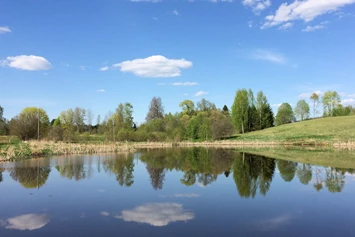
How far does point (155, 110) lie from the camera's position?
8662cm

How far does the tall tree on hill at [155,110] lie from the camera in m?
86.3

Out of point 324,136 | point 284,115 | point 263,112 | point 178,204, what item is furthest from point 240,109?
point 178,204

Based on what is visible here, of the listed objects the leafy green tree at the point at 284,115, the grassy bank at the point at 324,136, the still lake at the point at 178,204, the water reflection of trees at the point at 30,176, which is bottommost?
the still lake at the point at 178,204

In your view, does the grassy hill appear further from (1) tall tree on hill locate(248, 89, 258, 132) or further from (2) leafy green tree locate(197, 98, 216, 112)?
(2) leafy green tree locate(197, 98, 216, 112)

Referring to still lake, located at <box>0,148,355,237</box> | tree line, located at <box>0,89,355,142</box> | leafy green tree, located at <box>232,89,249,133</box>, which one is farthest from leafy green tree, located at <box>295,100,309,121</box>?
still lake, located at <box>0,148,355,237</box>

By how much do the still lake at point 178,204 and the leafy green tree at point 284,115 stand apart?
76.7 metres

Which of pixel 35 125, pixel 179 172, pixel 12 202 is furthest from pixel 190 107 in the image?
pixel 12 202

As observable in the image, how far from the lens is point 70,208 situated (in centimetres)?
922

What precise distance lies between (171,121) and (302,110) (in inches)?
1925

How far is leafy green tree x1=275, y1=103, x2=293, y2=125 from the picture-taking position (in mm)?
89250

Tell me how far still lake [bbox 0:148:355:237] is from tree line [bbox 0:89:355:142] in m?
34.2

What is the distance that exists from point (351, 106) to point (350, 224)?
336 ft

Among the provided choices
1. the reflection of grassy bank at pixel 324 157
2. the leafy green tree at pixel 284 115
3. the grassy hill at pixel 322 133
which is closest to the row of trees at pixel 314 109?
the leafy green tree at pixel 284 115

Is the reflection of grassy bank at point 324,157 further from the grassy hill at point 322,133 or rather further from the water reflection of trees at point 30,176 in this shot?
the water reflection of trees at point 30,176
